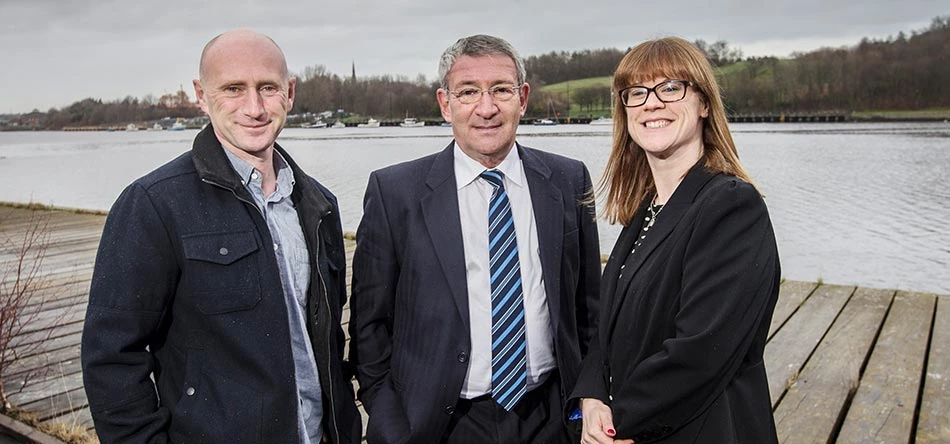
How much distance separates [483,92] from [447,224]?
44 centimetres

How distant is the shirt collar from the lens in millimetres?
2398

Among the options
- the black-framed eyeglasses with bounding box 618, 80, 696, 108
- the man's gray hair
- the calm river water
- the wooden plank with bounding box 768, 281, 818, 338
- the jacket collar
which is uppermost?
the man's gray hair

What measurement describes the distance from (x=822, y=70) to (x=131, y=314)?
98038 mm

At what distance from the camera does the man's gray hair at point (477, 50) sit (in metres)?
2.35

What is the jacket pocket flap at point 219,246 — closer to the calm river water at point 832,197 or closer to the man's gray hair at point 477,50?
the man's gray hair at point 477,50

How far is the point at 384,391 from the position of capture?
2.37 metres

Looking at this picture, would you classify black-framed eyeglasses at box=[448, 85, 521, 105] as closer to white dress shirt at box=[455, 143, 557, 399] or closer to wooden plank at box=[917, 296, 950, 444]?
white dress shirt at box=[455, 143, 557, 399]

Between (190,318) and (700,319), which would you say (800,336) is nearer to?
(700,319)

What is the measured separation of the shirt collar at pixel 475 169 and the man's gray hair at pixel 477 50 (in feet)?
0.79

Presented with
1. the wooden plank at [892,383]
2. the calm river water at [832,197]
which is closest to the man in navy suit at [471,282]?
the wooden plank at [892,383]

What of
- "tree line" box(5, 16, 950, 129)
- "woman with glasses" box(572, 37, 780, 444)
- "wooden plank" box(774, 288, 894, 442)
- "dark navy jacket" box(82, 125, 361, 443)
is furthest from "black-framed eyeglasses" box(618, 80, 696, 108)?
"tree line" box(5, 16, 950, 129)

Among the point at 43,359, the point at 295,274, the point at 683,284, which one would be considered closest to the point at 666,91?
the point at 683,284

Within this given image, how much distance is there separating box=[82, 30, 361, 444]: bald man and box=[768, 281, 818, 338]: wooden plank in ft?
11.9

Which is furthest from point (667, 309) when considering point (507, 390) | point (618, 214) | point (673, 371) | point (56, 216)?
point (56, 216)
